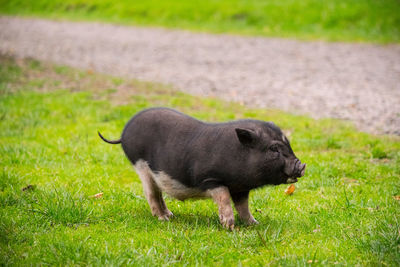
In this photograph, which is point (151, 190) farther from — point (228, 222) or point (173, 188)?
point (228, 222)

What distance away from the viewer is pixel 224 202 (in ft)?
16.2

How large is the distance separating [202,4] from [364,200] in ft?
60.4

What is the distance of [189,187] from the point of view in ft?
16.8

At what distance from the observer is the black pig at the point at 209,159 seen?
4.88 meters

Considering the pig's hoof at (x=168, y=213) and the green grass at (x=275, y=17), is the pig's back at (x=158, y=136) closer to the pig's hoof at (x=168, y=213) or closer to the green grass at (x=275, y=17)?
the pig's hoof at (x=168, y=213)

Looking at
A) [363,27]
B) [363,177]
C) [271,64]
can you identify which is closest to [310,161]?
[363,177]

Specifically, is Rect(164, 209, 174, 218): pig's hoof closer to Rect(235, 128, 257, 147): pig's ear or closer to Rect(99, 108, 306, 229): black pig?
Rect(99, 108, 306, 229): black pig

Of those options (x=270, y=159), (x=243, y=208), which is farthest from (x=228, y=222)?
(x=270, y=159)

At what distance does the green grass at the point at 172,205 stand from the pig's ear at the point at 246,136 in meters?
0.88

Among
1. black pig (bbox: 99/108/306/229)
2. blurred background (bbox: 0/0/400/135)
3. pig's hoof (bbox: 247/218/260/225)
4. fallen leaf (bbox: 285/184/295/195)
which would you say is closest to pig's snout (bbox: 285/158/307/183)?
black pig (bbox: 99/108/306/229)

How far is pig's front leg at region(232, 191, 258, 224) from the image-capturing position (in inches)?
206

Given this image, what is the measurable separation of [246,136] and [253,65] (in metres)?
10.0

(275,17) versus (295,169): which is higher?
(295,169)

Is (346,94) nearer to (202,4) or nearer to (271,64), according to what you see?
(271,64)
